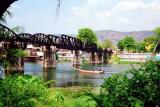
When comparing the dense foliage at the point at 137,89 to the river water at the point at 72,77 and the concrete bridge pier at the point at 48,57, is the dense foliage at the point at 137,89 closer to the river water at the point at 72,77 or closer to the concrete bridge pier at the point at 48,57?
the river water at the point at 72,77

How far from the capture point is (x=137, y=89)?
37.6 feet

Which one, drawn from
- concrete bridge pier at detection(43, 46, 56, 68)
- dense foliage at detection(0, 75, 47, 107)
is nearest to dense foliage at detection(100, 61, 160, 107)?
dense foliage at detection(0, 75, 47, 107)

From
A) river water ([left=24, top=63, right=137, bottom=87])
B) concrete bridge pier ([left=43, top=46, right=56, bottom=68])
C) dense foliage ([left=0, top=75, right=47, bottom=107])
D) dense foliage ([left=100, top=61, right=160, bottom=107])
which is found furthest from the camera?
concrete bridge pier ([left=43, top=46, right=56, bottom=68])

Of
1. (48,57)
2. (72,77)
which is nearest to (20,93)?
(72,77)

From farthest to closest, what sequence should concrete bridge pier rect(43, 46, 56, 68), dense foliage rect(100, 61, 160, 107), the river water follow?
concrete bridge pier rect(43, 46, 56, 68) < the river water < dense foliage rect(100, 61, 160, 107)

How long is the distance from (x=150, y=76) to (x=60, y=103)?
22.4ft

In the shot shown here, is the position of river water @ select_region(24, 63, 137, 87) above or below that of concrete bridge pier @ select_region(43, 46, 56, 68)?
below

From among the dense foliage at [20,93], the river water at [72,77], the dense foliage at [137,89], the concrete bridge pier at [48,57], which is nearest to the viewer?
A: the dense foliage at [137,89]

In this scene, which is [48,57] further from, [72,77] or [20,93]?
[20,93]

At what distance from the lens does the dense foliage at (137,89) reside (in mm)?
11273

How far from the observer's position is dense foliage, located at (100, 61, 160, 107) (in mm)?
11273

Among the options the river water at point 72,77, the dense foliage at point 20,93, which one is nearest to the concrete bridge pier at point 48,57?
the river water at point 72,77

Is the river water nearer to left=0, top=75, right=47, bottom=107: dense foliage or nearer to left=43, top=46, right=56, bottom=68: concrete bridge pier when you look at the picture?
left=0, top=75, right=47, bottom=107: dense foliage

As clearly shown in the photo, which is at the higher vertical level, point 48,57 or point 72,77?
point 48,57
